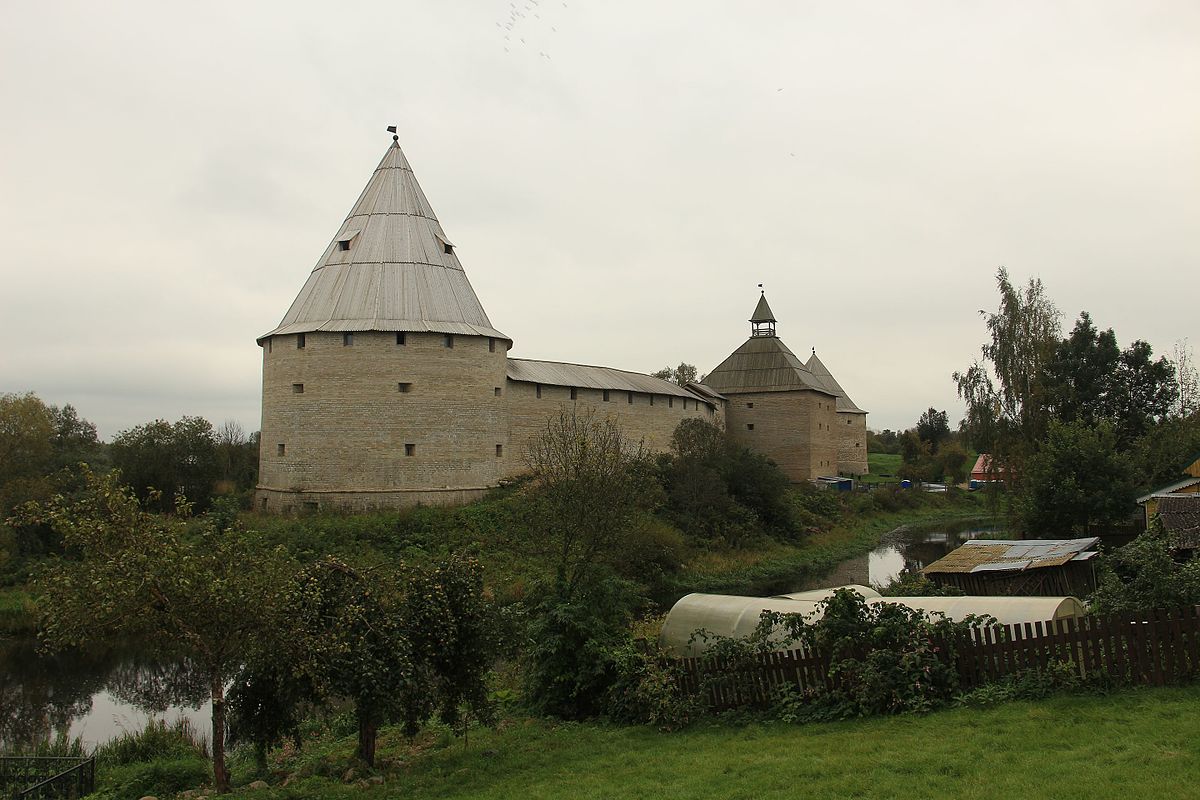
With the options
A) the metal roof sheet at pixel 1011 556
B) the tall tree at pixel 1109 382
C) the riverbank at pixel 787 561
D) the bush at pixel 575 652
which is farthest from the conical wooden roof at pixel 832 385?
the bush at pixel 575 652

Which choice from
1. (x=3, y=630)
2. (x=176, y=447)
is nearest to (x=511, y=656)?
(x=3, y=630)

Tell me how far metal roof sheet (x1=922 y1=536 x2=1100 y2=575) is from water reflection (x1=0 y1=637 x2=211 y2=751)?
1192 centimetres

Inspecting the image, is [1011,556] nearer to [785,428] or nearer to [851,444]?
[785,428]

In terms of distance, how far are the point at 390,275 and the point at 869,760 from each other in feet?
64.2

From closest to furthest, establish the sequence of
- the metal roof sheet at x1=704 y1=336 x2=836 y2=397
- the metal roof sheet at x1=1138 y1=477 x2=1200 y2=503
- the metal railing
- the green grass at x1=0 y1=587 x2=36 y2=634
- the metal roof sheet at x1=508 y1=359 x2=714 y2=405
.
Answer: the metal railing
the green grass at x1=0 y1=587 x2=36 y2=634
the metal roof sheet at x1=1138 y1=477 x2=1200 y2=503
the metal roof sheet at x1=508 y1=359 x2=714 y2=405
the metal roof sheet at x1=704 y1=336 x2=836 y2=397

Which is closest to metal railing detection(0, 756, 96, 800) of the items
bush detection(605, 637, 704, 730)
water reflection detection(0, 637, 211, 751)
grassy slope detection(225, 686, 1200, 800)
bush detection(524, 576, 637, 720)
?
water reflection detection(0, 637, 211, 751)

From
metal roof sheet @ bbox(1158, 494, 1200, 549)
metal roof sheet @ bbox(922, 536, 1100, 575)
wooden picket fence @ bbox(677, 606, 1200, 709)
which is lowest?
wooden picket fence @ bbox(677, 606, 1200, 709)

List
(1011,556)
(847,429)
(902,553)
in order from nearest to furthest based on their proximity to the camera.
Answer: (1011,556) < (902,553) < (847,429)

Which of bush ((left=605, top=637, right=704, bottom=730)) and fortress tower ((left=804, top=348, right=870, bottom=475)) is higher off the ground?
fortress tower ((left=804, top=348, right=870, bottom=475))

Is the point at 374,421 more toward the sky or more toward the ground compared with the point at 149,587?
more toward the sky

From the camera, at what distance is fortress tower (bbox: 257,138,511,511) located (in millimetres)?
21562

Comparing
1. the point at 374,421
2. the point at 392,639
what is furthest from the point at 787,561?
the point at 392,639

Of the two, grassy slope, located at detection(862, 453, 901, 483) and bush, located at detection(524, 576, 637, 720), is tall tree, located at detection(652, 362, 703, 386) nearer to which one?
grassy slope, located at detection(862, 453, 901, 483)

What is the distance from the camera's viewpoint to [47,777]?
8.46m
